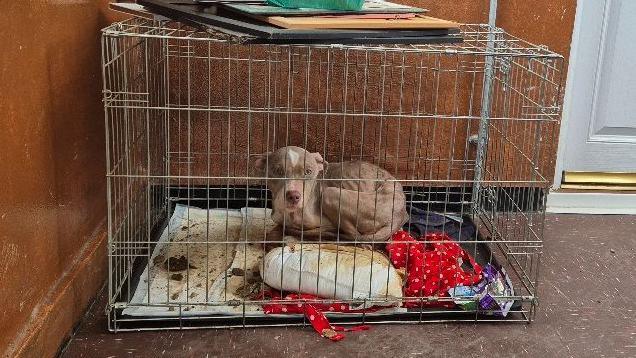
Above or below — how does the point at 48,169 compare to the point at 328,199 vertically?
above

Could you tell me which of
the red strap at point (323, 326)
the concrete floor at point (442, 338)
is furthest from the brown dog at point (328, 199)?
the concrete floor at point (442, 338)

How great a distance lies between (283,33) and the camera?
1.84 metres

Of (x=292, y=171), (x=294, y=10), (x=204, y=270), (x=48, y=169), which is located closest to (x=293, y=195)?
(x=292, y=171)

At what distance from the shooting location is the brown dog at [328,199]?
2.49 metres

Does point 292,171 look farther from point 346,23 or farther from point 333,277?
point 346,23

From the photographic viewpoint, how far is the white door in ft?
10.4

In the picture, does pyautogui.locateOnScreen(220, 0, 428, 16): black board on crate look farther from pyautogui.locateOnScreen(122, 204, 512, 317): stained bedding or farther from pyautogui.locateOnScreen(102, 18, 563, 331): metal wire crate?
pyautogui.locateOnScreen(122, 204, 512, 317): stained bedding

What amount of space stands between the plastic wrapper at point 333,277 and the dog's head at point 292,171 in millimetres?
190

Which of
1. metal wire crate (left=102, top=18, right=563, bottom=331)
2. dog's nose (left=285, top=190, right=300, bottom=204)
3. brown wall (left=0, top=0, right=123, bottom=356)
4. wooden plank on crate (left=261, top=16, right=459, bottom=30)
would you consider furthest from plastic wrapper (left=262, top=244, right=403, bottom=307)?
wooden plank on crate (left=261, top=16, right=459, bottom=30)

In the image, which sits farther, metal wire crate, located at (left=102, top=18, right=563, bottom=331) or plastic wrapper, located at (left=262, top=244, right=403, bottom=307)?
metal wire crate, located at (left=102, top=18, right=563, bottom=331)

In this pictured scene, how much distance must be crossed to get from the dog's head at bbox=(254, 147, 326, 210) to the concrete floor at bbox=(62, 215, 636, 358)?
47cm

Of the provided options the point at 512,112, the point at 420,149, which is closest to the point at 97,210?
the point at 420,149

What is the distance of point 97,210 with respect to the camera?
98.8 inches

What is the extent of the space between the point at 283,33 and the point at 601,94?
197 cm
